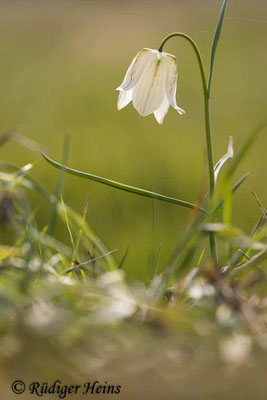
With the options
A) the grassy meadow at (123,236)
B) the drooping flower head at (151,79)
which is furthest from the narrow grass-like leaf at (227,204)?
the drooping flower head at (151,79)

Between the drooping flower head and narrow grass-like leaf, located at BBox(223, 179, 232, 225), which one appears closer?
A: narrow grass-like leaf, located at BBox(223, 179, 232, 225)

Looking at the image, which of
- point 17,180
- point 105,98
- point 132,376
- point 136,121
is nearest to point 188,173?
point 136,121

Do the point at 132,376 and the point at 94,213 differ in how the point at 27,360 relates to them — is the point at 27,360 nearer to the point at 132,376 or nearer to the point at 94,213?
the point at 132,376

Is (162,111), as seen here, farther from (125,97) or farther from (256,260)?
(256,260)

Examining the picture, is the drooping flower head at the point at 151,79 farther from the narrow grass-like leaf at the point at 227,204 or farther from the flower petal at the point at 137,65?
the narrow grass-like leaf at the point at 227,204

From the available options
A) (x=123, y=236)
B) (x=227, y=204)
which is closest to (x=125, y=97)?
(x=227, y=204)

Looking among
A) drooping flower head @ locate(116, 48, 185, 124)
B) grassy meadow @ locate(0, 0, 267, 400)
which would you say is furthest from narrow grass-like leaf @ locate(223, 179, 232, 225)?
drooping flower head @ locate(116, 48, 185, 124)

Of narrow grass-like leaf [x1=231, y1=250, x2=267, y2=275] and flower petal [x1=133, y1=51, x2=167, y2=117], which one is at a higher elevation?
flower petal [x1=133, y1=51, x2=167, y2=117]

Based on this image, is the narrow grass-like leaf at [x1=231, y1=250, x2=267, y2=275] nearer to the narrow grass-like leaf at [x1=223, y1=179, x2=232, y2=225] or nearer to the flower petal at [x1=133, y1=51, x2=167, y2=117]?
the narrow grass-like leaf at [x1=223, y1=179, x2=232, y2=225]
